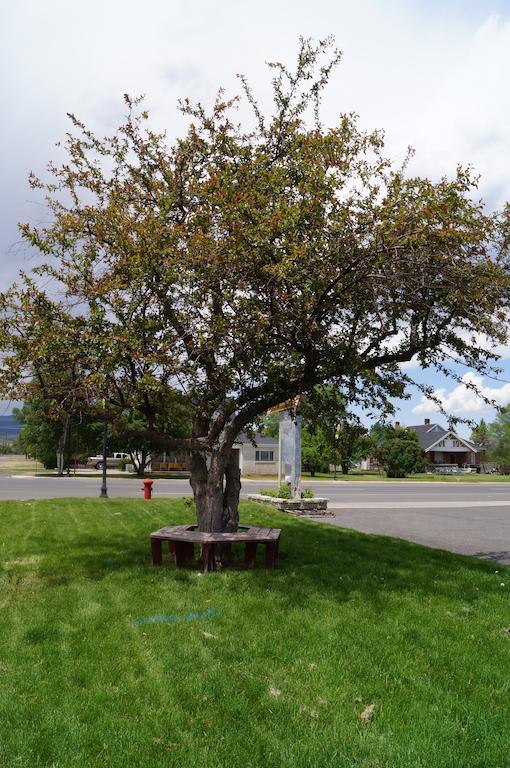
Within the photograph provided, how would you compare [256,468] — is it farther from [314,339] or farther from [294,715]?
[294,715]

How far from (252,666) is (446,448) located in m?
84.9

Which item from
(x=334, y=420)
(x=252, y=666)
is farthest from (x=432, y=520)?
(x=252, y=666)

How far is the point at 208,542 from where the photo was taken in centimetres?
786

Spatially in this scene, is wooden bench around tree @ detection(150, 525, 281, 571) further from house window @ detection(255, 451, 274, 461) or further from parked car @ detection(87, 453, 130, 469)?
parked car @ detection(87, 453, 130, 469)

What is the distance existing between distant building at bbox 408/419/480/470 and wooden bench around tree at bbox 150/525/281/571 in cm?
7602

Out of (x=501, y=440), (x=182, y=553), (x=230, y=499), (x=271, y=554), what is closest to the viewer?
(x=271, y=554)

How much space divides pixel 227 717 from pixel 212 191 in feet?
20.2

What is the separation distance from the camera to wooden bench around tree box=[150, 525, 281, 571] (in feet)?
26.3

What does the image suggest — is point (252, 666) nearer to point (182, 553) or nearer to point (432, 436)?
point (182, 553)

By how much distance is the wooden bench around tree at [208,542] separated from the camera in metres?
8.01

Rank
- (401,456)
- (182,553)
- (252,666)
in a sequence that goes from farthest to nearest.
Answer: (401,456), (182,553), (252,666)

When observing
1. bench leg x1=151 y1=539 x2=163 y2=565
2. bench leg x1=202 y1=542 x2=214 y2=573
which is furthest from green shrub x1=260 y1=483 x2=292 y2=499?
bench leg x1=202 y1=542 x2=214 y2=573

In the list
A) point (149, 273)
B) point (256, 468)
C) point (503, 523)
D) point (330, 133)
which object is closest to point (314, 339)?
point (149, 273)

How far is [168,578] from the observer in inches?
299
